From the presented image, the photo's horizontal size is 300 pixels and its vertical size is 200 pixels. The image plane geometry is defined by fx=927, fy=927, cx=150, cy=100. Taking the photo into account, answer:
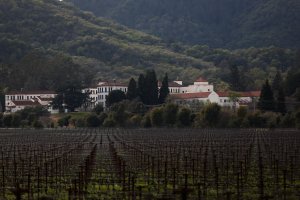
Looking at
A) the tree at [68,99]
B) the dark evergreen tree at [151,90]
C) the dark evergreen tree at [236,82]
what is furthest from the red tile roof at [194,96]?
the dark evergreen tree at [151,90]

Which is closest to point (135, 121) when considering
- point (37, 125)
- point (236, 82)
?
point (37, 125)

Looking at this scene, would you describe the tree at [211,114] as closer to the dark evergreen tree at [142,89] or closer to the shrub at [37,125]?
the shrub at [37,125]

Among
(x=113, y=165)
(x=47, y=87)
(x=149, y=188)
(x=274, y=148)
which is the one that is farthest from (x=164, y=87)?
(x=149, y=188)

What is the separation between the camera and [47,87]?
182m

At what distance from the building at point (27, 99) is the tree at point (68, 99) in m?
3.22

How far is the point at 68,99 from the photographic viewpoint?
484 ft

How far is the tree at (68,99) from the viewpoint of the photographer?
147125mm

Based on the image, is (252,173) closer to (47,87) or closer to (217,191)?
(217,191)

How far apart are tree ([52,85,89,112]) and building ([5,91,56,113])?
Result: 3.22m

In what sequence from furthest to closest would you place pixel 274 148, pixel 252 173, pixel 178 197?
pixel 274 148, pixel 252 173, pixel 178 197

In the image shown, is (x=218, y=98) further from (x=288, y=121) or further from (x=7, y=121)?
(x=288, y=121)

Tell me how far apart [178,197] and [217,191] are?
2309 mm

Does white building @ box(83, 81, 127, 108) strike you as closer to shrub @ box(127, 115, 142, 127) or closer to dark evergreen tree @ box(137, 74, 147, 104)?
dark evergreen tree @ box(137, 74, 147, 104)

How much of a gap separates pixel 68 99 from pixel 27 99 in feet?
92.5
